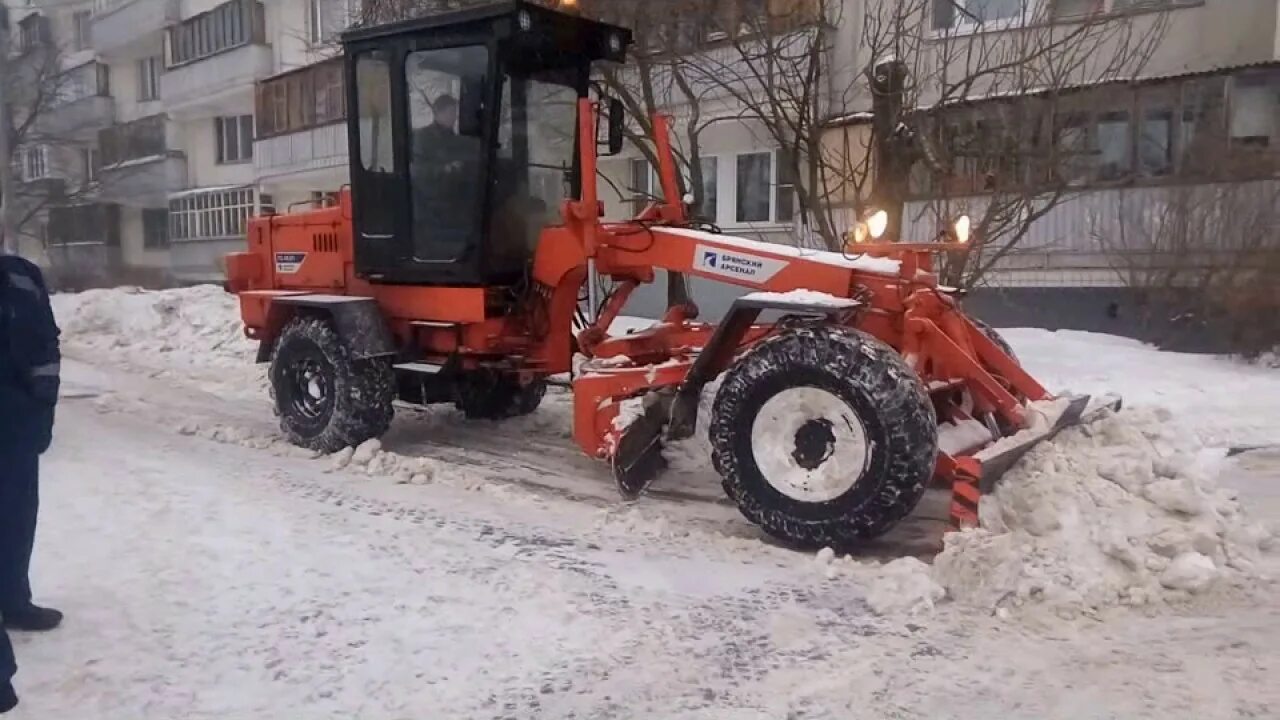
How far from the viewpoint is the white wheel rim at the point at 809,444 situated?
5.24 metres

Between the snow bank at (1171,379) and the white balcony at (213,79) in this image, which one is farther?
the white balcony at (213,79)

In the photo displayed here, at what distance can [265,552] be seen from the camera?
5.16 metres

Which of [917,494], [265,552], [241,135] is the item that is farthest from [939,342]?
[241,135]

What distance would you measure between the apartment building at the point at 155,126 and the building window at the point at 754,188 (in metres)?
10.9

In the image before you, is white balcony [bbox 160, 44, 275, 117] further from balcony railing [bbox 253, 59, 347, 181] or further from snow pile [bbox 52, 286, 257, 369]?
snow pile [bbox 52, 286, 257, 369]

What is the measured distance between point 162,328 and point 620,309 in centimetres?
1031

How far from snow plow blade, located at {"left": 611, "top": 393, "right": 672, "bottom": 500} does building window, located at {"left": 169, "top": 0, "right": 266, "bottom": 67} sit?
26397 millimetres

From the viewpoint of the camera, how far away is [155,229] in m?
37.1

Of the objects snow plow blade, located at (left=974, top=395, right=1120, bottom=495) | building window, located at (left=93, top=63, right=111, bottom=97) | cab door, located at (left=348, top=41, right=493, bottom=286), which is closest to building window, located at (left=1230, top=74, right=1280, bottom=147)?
snow plow blade, located at (left=974, top=395, right=1120, bottom=495)

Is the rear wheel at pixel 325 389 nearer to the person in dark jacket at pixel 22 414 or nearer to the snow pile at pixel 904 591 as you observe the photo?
the person in dark jacket at pixel 22 414

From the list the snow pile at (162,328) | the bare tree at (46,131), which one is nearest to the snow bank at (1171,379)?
the snow pile at (162,328)

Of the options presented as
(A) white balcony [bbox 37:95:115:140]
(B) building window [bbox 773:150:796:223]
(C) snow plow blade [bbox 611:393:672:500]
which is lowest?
(C) snow plow blade [bbox 611:393:672:500]

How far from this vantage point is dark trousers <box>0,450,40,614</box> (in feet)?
13.6

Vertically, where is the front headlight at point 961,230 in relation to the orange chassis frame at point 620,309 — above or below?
above
